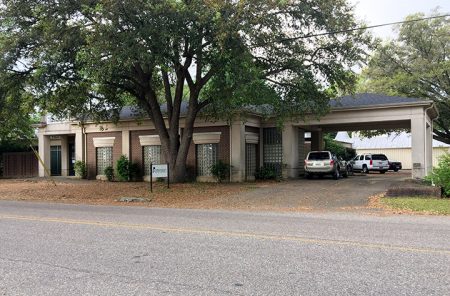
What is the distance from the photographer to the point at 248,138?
26.9 m

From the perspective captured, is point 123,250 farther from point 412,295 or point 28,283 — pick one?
point 412,295

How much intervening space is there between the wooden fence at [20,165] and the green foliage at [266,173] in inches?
692

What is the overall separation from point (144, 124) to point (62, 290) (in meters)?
23.6

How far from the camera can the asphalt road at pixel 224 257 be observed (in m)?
5.64

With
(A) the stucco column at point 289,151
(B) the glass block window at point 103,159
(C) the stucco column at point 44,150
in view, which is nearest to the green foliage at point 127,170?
(B) the glass block window at point 103,159

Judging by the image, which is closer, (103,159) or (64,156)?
(103,159)

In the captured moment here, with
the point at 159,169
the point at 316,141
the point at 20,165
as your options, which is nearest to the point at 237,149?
the point at 159,169

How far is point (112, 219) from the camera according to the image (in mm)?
11938

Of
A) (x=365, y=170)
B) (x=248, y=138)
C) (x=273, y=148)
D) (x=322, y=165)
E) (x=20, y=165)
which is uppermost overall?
(x=248, y=138)

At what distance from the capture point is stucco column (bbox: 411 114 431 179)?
24000 millimetres

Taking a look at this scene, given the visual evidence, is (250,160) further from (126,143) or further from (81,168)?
(81,168)

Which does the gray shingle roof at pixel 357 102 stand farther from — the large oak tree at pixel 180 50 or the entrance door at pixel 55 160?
the entrance door at pixel 55 160

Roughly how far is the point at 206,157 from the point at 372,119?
9546 mm

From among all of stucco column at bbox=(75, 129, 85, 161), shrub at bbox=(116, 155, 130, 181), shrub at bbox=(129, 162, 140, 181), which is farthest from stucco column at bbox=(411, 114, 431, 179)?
stucco column at bbox=(75, 129, 85, 161)
